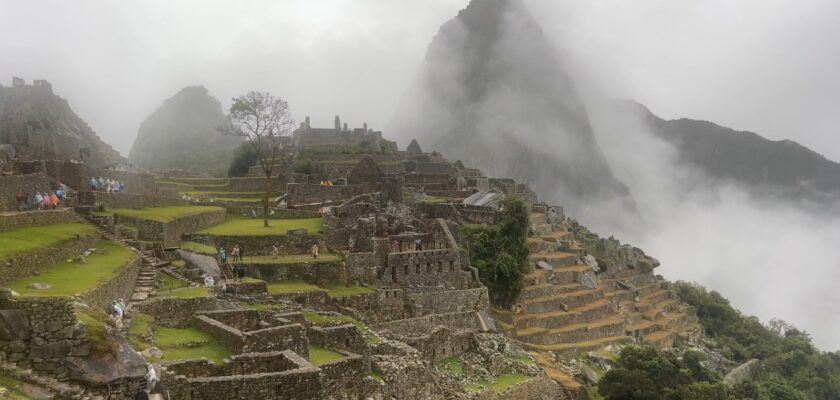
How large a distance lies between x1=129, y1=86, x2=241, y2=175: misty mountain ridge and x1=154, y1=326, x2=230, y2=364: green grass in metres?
67.5

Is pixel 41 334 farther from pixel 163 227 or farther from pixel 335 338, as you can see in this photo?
pixel 163 227

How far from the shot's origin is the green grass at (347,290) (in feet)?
85.0

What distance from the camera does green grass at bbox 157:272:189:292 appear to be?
21.0 m

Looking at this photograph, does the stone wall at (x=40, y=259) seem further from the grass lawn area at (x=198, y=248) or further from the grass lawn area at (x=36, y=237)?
the grass lawn area at (x=198, y=248)

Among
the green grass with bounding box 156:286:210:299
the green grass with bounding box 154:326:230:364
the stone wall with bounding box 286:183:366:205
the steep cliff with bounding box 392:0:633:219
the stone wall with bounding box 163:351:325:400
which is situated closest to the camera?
the stone wall with bounding box 163:351:325:400

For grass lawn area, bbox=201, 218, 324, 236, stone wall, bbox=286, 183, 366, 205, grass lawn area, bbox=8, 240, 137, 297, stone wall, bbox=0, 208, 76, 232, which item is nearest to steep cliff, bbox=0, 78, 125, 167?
grass lawn area, bbox=201, 218, 324, 236

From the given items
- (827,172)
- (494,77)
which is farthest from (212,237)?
(827,172)

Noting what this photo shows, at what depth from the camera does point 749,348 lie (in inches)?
2315

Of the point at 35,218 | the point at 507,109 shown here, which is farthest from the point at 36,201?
the point at 507,109

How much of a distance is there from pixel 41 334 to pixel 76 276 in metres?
A: 5.84

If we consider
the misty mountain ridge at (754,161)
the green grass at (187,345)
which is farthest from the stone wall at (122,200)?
the misty mountain ridge at (754,161)

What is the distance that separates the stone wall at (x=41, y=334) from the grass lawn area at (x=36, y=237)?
4325 millimetres

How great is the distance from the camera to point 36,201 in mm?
23688

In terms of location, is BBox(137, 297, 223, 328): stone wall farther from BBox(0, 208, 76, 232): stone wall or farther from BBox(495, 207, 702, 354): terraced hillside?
BBox(495, 207, 702, 354): terraced hillside
